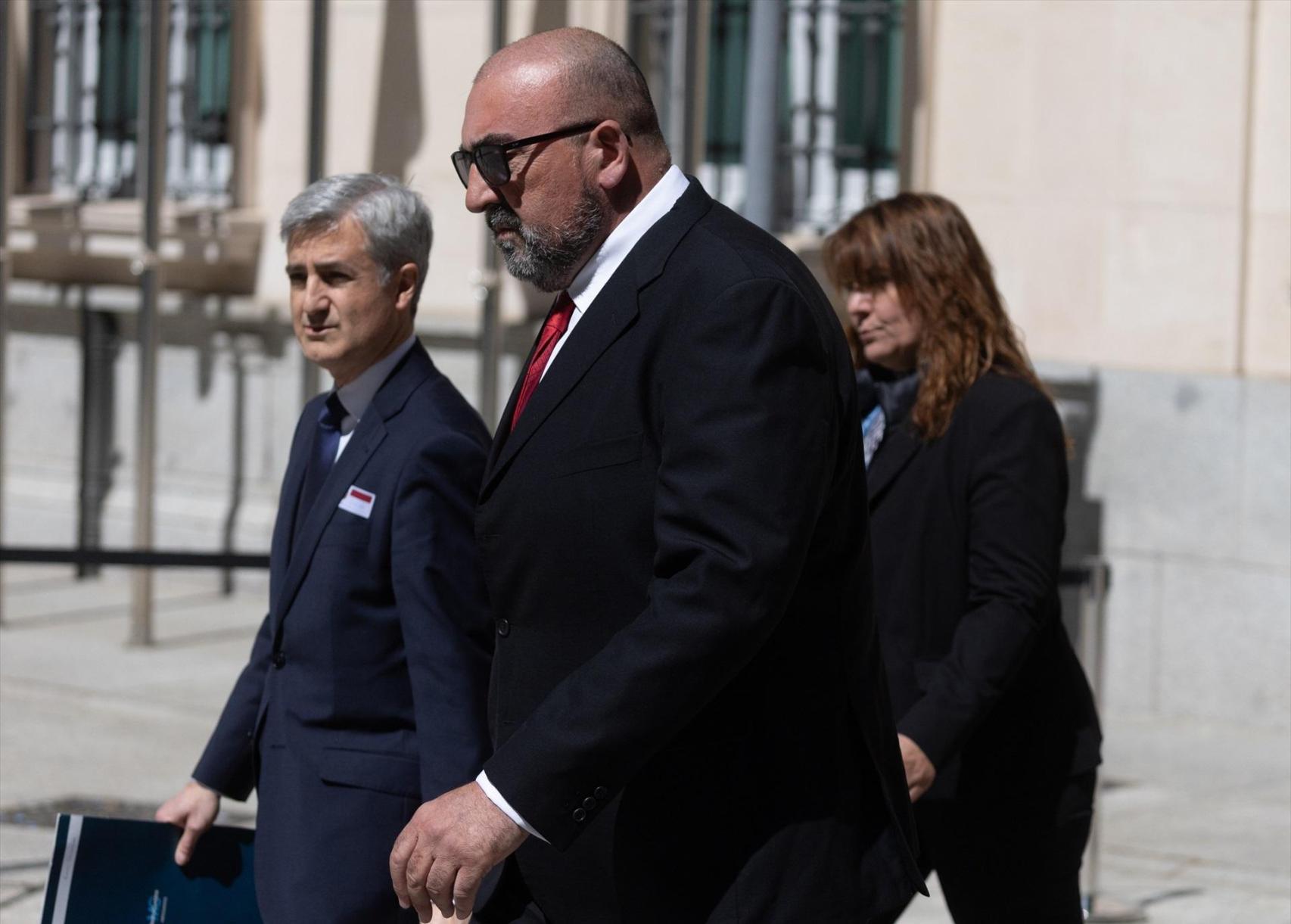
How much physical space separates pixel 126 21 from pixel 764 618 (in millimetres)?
10350

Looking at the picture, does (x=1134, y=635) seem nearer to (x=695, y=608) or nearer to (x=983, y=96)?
(x=983, y=96)

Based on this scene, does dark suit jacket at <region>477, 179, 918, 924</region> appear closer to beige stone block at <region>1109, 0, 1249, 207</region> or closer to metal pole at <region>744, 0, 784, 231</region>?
metal pole at <region>744, 0, 784, 231</region>

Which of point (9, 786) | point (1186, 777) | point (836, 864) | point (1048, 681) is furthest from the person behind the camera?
point (1186, 777)

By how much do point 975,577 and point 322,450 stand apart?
115cm

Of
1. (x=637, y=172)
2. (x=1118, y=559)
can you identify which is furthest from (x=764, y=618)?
(x=1118, y=559)

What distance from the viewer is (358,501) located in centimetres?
317

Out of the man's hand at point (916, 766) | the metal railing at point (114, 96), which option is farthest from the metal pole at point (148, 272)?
the man's hand at point (916, 766)

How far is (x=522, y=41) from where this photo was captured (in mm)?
2451

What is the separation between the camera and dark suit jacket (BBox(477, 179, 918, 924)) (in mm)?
2260

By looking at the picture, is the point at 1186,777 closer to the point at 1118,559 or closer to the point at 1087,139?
the point at 1118,559

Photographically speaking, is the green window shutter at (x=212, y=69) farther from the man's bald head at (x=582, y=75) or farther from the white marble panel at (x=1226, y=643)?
the man's bald head at (x=582, y=75)

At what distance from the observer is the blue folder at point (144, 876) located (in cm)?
322

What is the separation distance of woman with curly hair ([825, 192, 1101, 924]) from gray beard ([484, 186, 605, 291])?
4.19ft

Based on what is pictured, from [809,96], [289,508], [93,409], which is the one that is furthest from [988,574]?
[93,409]
